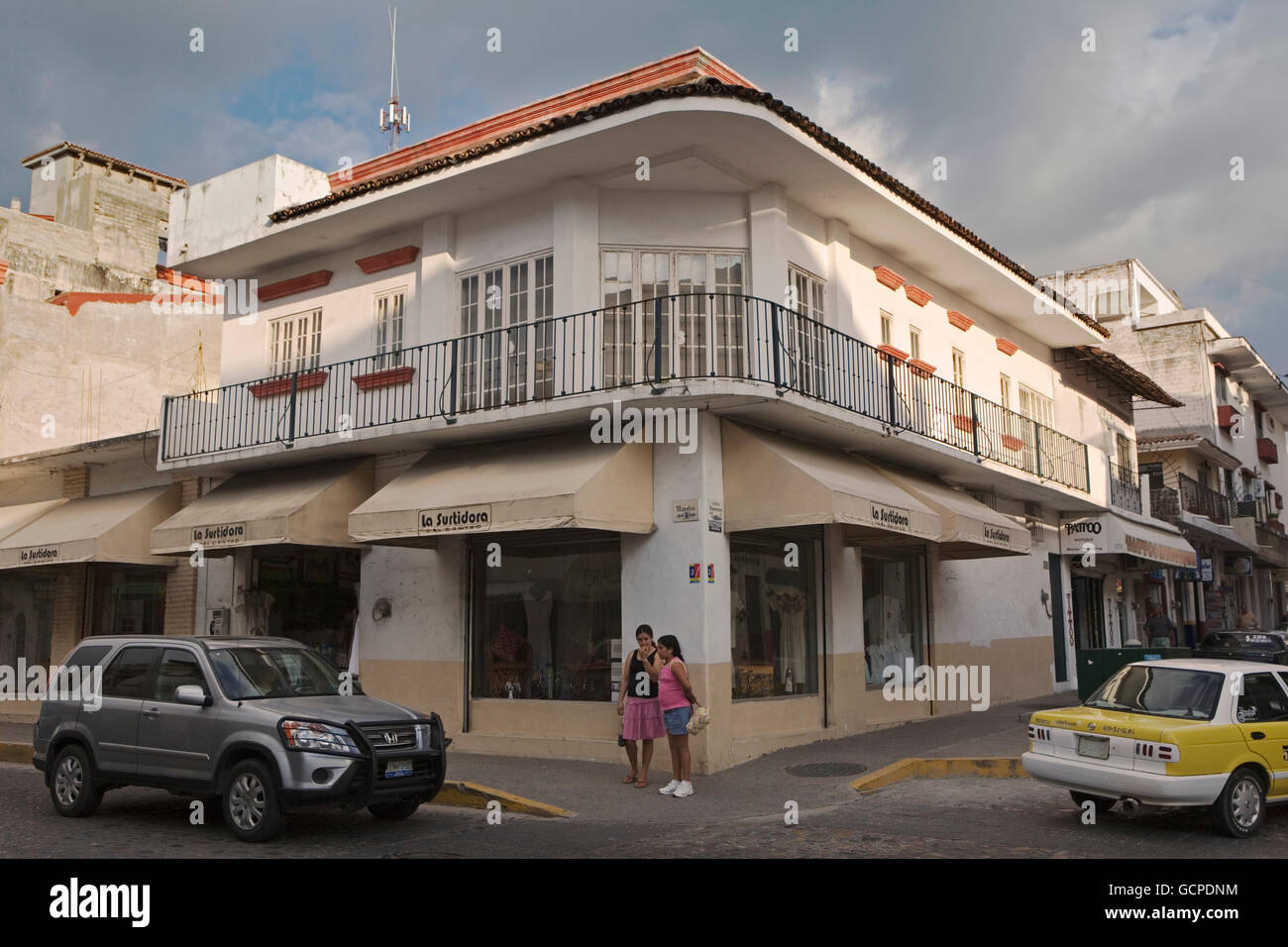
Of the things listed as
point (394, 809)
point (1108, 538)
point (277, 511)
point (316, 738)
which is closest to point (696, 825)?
point (394, 809)

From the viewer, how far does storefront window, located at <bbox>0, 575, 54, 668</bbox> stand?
21359 millimetres

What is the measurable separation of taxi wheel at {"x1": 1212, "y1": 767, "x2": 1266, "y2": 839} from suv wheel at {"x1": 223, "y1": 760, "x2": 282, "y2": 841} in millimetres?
7466

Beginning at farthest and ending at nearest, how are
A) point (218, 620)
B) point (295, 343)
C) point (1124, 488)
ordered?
point (1124, 488), point (218, 620), point (295, 343)

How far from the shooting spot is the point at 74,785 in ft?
32.6

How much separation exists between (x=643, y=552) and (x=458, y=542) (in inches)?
130

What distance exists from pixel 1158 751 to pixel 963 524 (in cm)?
715

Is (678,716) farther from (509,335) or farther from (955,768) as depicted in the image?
(509,335)

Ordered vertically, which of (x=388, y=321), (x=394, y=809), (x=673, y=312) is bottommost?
(x=394, y=809)

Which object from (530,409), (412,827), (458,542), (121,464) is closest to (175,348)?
(121,464)

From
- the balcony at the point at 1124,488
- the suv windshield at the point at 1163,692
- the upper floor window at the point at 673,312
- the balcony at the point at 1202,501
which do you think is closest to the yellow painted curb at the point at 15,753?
the upper floor window at the point at 673,312

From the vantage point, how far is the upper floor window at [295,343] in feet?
56.5

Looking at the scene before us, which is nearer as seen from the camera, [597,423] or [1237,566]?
[597,423]

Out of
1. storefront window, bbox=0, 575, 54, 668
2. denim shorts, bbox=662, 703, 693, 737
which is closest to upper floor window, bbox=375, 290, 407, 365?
denim shorts, bbox=662, 703, 693, 737

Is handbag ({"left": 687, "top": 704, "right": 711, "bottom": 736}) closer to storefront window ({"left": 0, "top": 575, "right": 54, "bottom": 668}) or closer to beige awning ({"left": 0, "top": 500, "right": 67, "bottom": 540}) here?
beige awning ({"left": 0, "top": 500, "right": 67, "bottom": 540})
